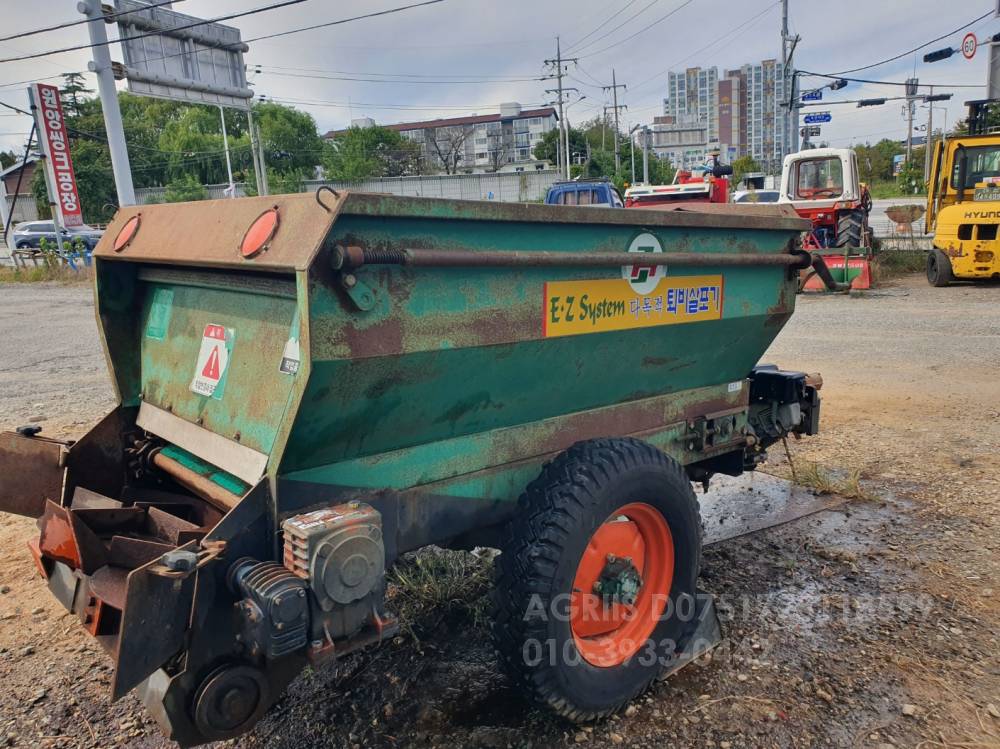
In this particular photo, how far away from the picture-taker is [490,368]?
Answer: 2387 mm

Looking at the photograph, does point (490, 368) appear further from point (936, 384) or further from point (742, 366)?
point (936, 384)

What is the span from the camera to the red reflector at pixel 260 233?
2.07m

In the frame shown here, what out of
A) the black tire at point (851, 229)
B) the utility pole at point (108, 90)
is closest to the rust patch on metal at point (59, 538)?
the black tire at point (851, 229)

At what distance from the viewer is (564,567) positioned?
2.34 m

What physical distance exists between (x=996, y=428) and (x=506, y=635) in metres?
4.68

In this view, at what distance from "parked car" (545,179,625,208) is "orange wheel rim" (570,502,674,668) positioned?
9154mm

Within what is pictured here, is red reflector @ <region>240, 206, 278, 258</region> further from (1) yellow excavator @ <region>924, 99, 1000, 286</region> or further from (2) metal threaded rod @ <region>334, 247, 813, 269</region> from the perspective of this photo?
(1) yellow excavator @ <region>924, 99, 1000, 286</region>

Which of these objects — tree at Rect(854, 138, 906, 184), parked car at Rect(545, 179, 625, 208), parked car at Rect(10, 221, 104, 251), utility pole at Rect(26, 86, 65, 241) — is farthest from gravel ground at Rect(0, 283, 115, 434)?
tree at Rect(854, 138, 906, 184)

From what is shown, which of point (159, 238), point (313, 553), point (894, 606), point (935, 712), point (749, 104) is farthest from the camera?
point (749, 104)

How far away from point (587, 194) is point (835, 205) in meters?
4.84

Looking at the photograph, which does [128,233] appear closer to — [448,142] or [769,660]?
[769,660]

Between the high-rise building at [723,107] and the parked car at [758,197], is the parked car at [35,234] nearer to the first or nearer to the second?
the parked car at [758,197]

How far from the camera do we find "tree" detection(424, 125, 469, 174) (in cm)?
7588

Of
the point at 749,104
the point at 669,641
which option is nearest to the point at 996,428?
the point at 669,641
